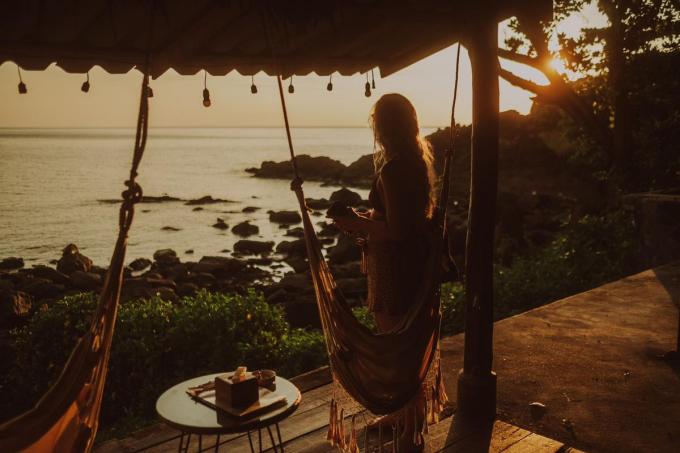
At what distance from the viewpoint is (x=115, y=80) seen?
133 inches

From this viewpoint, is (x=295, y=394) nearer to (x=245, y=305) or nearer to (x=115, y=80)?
(x=115, y=80)

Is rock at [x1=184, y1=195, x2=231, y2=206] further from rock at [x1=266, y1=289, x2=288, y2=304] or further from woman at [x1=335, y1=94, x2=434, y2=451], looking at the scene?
woman at [x1=335, y1=94, x2=434, y2=451]

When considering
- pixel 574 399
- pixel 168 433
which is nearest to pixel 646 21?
pixel 574 399

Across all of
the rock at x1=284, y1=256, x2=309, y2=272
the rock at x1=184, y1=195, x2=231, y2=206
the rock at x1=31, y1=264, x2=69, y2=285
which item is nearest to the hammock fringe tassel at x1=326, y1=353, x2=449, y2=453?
the rock at x1=284, y1=256, x2=309, y2=272

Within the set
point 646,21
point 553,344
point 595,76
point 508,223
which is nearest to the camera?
point 553,344

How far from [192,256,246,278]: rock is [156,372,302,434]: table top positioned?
12.5 metres

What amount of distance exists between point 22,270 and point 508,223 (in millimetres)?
13977

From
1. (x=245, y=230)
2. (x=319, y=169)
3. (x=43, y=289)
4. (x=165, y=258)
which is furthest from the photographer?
(x=319, y=169)

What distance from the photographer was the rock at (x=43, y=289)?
12438 mm

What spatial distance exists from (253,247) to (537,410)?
15.5 metres

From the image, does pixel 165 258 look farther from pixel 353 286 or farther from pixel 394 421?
pixel 394 421

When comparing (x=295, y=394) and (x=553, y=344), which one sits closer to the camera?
(x=295, y=394)

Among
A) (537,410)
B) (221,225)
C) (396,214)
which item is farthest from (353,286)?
(221,225)

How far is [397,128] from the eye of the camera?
261cm
